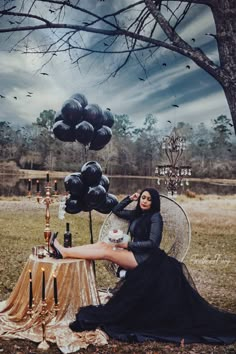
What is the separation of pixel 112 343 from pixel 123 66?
2397 mm

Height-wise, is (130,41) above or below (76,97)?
above

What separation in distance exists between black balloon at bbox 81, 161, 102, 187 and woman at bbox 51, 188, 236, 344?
24.1 inches

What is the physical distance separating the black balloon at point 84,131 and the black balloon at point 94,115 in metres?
0.05

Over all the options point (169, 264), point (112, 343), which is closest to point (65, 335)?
point (112, 343)

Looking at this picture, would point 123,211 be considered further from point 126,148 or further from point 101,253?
point 126,148

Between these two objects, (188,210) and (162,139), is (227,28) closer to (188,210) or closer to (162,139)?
(162,139)

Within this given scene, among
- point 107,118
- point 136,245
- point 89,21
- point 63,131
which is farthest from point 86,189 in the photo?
point 89,21

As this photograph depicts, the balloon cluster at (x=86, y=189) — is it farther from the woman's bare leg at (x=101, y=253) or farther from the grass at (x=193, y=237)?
the grass at (x=193, y=237)

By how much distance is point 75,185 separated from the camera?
11.4 ft

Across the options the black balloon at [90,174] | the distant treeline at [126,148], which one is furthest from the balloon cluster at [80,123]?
the distant treeline at [126,148]

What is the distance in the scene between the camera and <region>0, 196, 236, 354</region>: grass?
4113mm

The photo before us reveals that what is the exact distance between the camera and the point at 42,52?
386 cm

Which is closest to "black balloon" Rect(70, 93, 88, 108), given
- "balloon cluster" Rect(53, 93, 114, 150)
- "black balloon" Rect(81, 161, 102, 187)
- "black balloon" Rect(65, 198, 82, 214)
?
"balloon cluster" Rect(53, 93, 114, 150)

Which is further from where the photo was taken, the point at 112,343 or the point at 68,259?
the point at 68,259
